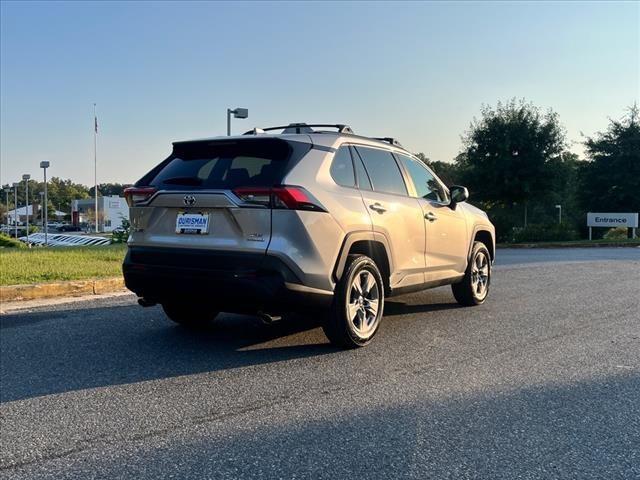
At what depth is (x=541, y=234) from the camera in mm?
29422

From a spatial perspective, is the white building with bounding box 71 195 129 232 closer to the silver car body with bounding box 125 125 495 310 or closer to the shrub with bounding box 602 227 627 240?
the shrub with bounding box 602 227 627 240

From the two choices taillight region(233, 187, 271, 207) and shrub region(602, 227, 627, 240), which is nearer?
taillight region(233, 187, 271, 207)

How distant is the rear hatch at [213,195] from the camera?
15.8 ft

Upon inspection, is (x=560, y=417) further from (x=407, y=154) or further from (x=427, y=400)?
(x=407, y=154)

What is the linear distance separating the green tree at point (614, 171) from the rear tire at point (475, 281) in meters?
28.6

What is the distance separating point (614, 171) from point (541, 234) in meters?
7.64

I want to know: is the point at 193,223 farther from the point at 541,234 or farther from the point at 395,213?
the point at 541,234

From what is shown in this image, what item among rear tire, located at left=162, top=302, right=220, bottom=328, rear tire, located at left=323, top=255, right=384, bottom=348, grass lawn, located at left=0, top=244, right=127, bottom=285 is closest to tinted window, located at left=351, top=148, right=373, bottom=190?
rear tire, located at left=323, top=255, right=384, bottom=348

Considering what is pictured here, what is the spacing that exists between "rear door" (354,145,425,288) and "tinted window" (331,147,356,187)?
13cm

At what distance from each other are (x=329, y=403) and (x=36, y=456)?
1.76m

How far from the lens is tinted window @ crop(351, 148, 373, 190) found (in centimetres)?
567

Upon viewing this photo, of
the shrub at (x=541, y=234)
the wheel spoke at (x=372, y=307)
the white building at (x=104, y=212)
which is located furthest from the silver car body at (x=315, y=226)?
the white building at (x=104, y=212)

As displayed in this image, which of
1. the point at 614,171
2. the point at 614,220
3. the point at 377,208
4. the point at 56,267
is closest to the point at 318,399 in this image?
the point at 377,208

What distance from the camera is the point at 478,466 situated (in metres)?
3.05
